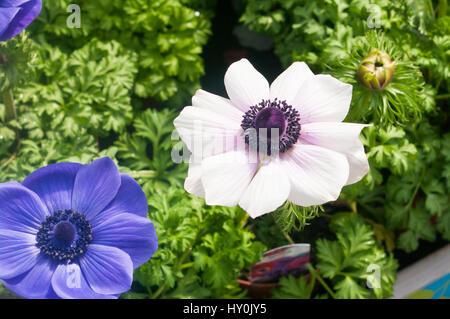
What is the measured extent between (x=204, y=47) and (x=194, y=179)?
3.68 ft

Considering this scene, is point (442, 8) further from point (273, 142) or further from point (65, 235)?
point (65, 235)

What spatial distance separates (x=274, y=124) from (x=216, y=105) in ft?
0.35

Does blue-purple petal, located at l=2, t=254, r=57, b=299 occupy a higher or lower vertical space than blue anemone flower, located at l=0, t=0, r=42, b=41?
lower

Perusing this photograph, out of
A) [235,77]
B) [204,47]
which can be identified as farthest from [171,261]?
[204,47]

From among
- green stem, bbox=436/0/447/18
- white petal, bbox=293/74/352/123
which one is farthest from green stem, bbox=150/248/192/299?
green stem, bbox=436/0/447/18

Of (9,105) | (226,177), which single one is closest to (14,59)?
(9,105)

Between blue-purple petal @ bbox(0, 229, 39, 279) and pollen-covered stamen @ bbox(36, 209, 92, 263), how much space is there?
0.7 inches

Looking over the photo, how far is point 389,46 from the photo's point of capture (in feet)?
3.44

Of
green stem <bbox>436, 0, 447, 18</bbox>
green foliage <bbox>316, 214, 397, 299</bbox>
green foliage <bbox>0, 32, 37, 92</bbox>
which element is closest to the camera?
green foliage <bbox>0, 32, 37, 92</bbox>

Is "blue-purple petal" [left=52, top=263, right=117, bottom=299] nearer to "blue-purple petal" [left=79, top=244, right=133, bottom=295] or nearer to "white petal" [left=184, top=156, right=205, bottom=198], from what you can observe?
"blue-purple petal" [left=79, top=244, right=133, bottom=295]

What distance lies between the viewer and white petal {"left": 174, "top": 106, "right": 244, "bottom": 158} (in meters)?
0.79

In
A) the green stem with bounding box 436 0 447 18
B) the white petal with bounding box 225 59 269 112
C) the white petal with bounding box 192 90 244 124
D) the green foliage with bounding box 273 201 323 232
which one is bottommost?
the green foliage with bounding box 273 201 323 232

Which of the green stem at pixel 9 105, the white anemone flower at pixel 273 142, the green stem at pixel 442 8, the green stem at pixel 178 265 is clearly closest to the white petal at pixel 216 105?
the white anemone flower at pixel 273 142
